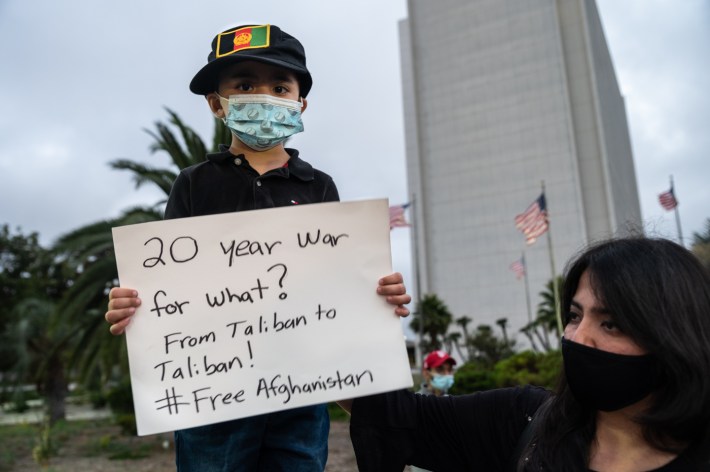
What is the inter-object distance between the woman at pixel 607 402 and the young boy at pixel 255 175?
0.75 feet

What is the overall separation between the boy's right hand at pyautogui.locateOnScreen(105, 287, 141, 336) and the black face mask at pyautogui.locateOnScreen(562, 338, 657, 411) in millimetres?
1226

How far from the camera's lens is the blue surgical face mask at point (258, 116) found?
6.54 ft

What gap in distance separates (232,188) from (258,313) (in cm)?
54

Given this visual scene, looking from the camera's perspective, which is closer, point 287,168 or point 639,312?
point 639,312

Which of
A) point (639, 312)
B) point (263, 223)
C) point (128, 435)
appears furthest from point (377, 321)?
point (128, 435)

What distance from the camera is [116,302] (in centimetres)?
160

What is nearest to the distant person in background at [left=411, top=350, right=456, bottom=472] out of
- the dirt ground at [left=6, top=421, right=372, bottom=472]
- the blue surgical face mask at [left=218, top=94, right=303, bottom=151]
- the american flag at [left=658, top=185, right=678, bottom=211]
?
the dirt ground at [left=6, top=421, right=372, bottom=472]

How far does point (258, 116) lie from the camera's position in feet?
6.55

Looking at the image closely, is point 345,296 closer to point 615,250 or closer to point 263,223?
point 263,223

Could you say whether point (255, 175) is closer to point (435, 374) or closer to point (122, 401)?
point (435, 374)

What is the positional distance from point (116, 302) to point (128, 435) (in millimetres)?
14641

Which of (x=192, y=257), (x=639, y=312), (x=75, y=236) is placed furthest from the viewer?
(x=75, y=236)

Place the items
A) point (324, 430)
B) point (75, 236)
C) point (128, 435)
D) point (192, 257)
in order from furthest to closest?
point (128, 435) → point (75, 236) → point (324, 430) → point (192, 257)

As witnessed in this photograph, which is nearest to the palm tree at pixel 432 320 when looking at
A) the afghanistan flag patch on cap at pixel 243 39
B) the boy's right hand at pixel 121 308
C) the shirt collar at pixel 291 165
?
the shirt collar at pixel 291 165
